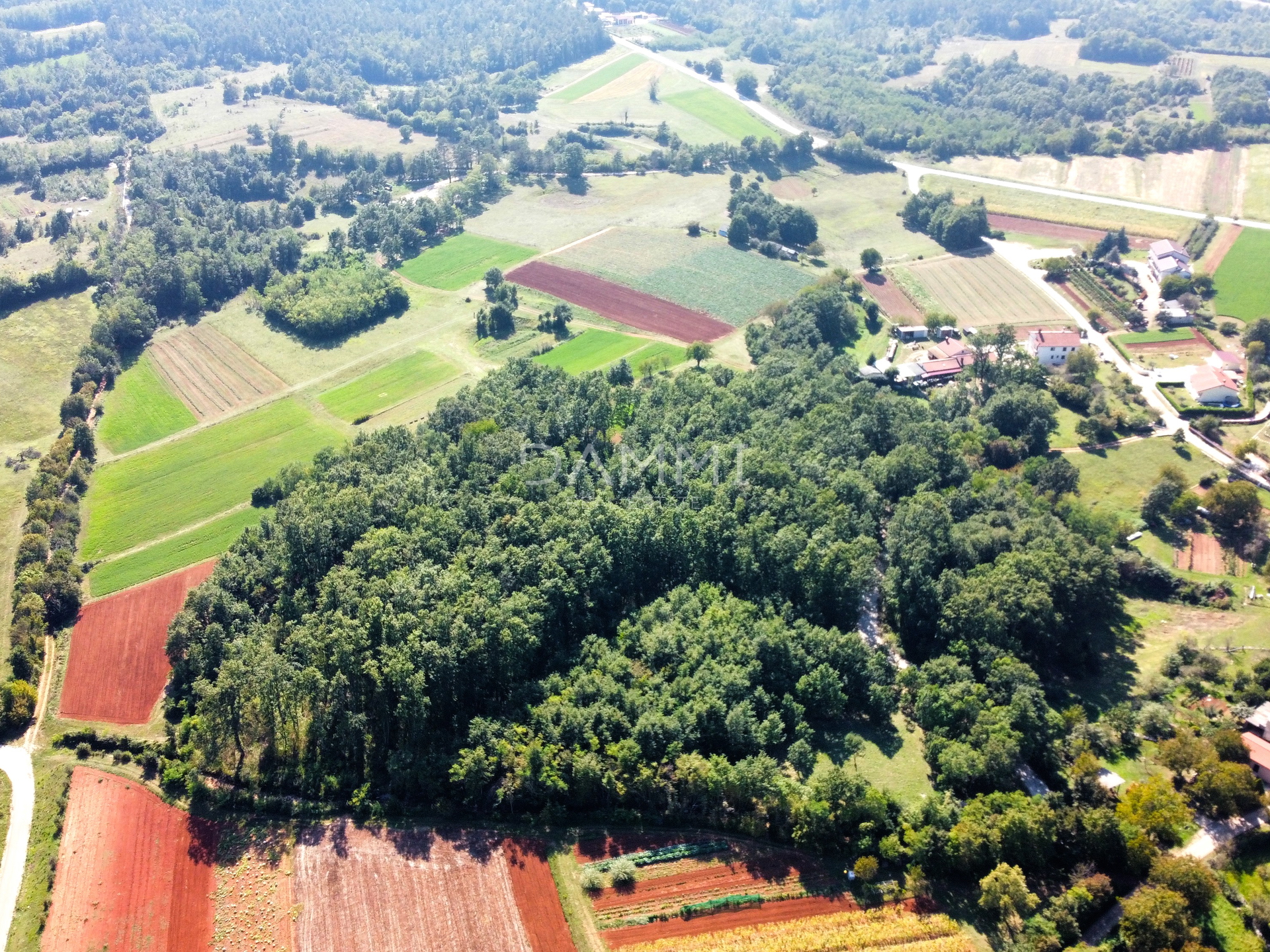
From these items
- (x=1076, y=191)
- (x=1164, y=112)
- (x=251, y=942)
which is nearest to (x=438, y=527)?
(x=251, y=942)

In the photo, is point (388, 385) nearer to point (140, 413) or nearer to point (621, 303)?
point (140, 413)

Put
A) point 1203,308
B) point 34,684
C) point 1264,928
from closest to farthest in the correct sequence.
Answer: point 1264,928 → point 34,684 → point 1203,308

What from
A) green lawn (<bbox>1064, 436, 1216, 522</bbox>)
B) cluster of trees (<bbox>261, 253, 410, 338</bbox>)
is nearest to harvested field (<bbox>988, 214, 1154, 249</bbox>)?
green lawn (<bbox>1064, 436, 1216, 522</bbox>)

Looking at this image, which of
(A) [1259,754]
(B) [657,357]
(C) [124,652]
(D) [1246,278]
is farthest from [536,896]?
(D) [1246,278]

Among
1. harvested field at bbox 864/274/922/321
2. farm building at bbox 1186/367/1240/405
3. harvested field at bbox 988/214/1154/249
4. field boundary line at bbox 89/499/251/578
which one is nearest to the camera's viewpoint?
field boundary line at bbox 89/499/251/578

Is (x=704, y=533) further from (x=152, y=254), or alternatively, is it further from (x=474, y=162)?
(x=474, y=162)

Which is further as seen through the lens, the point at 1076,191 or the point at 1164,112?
the point at 1164,112

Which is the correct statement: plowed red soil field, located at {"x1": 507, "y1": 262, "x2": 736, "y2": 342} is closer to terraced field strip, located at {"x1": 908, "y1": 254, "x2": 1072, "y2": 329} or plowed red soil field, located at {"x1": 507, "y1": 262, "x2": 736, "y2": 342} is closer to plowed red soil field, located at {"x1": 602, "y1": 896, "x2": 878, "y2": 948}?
terraced field strip, located at {"x1": 908, "y1": 254, "x2": 1072, "y2": 329}
